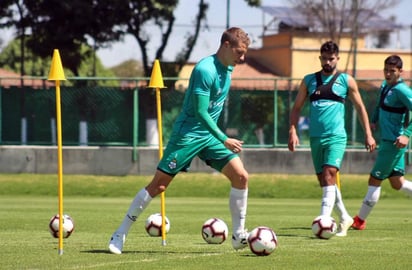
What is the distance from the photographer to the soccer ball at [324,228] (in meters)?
12.0

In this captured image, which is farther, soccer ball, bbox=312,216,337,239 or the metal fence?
the metal fence

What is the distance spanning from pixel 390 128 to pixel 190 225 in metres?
3.13

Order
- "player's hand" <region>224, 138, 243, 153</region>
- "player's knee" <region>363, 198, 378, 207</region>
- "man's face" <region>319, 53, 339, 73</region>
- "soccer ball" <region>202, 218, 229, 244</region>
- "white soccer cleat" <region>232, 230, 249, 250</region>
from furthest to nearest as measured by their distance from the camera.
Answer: "player's knee" <region>363, 198, 378, 207</region>, "man's face" <region>319, 53, 339, 73</region>, "soccer ball" <region>202, 218, 229, 244</region>, "white soccer cleat" <region>232, 230, 249, 250</region>, "player's hand" <region>224, 138, 243, 153</region>

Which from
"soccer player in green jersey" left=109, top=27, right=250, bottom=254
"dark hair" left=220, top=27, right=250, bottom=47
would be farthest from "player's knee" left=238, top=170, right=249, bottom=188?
"dark hair" left=220, top=27, right=250, bottom=47

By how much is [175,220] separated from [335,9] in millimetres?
31768

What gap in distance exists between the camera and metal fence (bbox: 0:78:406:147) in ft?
92.4

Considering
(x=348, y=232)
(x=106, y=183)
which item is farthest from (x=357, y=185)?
(x=348, y=232)

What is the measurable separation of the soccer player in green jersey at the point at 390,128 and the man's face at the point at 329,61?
53.3 inches

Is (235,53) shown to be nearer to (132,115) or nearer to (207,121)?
(207,121)

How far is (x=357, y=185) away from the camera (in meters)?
25.3

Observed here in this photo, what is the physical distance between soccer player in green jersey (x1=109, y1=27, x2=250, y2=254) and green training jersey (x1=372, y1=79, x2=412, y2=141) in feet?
13.2

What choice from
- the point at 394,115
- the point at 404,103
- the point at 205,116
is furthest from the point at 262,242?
the point at 394,115

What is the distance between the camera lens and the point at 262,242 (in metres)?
10.1

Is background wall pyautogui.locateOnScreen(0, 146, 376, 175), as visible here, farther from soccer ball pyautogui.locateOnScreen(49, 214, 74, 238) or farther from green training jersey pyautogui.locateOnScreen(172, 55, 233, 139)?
green training jersey pyautogui.locateOnScreen(172, 55, 233, 139)
